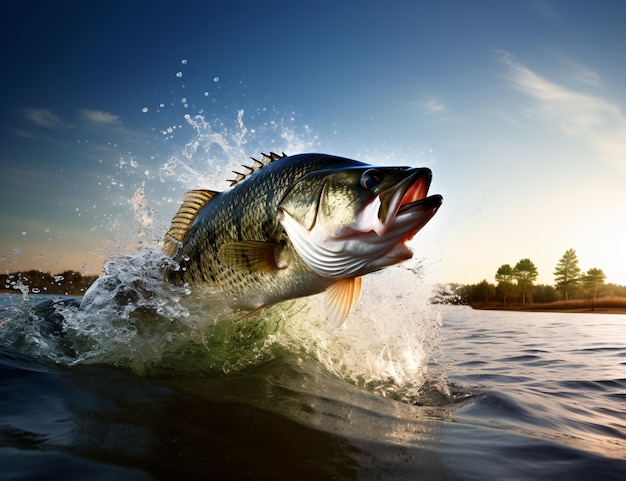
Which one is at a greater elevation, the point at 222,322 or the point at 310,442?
the point at 222,322

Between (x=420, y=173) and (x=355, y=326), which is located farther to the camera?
(x=355, y=326)

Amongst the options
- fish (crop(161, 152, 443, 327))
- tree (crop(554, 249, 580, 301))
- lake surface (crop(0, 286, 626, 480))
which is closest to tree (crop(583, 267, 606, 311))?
tree (crop(554, 249, 580, 301))

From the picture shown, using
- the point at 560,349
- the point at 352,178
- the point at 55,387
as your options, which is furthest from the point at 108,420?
the point at 560,349

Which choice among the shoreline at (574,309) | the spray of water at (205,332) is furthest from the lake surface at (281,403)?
the shoreline at (574,309)

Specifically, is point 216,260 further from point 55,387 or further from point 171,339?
point 55,387

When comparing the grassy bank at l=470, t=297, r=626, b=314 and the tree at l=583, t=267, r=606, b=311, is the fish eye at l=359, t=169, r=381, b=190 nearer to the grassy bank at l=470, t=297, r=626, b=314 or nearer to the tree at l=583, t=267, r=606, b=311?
the grassy bank at l=470, t=297, r=626, b=314

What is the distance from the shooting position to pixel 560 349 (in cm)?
958

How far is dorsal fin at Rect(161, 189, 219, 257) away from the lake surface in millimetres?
782

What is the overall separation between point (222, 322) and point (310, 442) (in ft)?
8.22

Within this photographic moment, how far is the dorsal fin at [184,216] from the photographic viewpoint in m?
4.88

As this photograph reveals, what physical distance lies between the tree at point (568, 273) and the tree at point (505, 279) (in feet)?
21.6

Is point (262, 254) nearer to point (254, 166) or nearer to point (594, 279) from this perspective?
point (254, 166)

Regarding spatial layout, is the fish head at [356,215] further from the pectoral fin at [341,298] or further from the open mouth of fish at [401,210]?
the pectoral fin at [341,298]

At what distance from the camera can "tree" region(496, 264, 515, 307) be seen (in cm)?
6762
